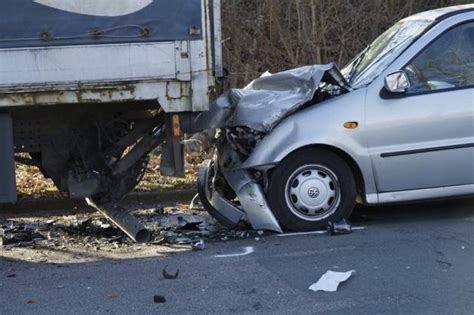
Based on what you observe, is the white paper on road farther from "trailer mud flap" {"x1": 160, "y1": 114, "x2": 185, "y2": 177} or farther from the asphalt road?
"trailer mud flap" {"x1": 160, "y1": 114, "x2": 185, "y2": 177}

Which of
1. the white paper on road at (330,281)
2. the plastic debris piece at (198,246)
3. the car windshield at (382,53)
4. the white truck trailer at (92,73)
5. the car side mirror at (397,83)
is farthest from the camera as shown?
the car windshield at (382,53)

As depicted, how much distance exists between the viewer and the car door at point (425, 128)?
20.4 feet

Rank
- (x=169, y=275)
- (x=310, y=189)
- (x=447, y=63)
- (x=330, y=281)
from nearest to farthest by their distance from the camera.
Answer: (x=330, y=281), (x=169, y=275), (x=310, y=189), (x=447, y=63)

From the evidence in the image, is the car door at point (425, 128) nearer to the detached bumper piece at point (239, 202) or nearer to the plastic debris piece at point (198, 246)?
the detached bumper piece at point (239, 202)

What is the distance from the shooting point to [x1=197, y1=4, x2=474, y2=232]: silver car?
6223 mm

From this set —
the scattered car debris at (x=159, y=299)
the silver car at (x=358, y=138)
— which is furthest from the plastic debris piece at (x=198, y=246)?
the scattered car debris at (x=159, y=299)

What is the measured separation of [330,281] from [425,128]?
2002mm

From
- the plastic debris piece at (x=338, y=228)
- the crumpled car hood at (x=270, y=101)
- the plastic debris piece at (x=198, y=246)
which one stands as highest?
the crumpled car hood at (x=270, y=101)

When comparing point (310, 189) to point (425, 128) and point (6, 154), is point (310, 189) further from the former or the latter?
point (6, 154)

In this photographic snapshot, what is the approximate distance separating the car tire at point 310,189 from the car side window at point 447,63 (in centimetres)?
109

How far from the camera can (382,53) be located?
22.5ft

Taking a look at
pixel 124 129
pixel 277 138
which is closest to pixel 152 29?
pixel 124 129

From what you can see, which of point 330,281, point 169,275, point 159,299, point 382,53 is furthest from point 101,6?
point 330,281

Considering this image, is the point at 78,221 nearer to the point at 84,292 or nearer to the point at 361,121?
the point at 84,292
